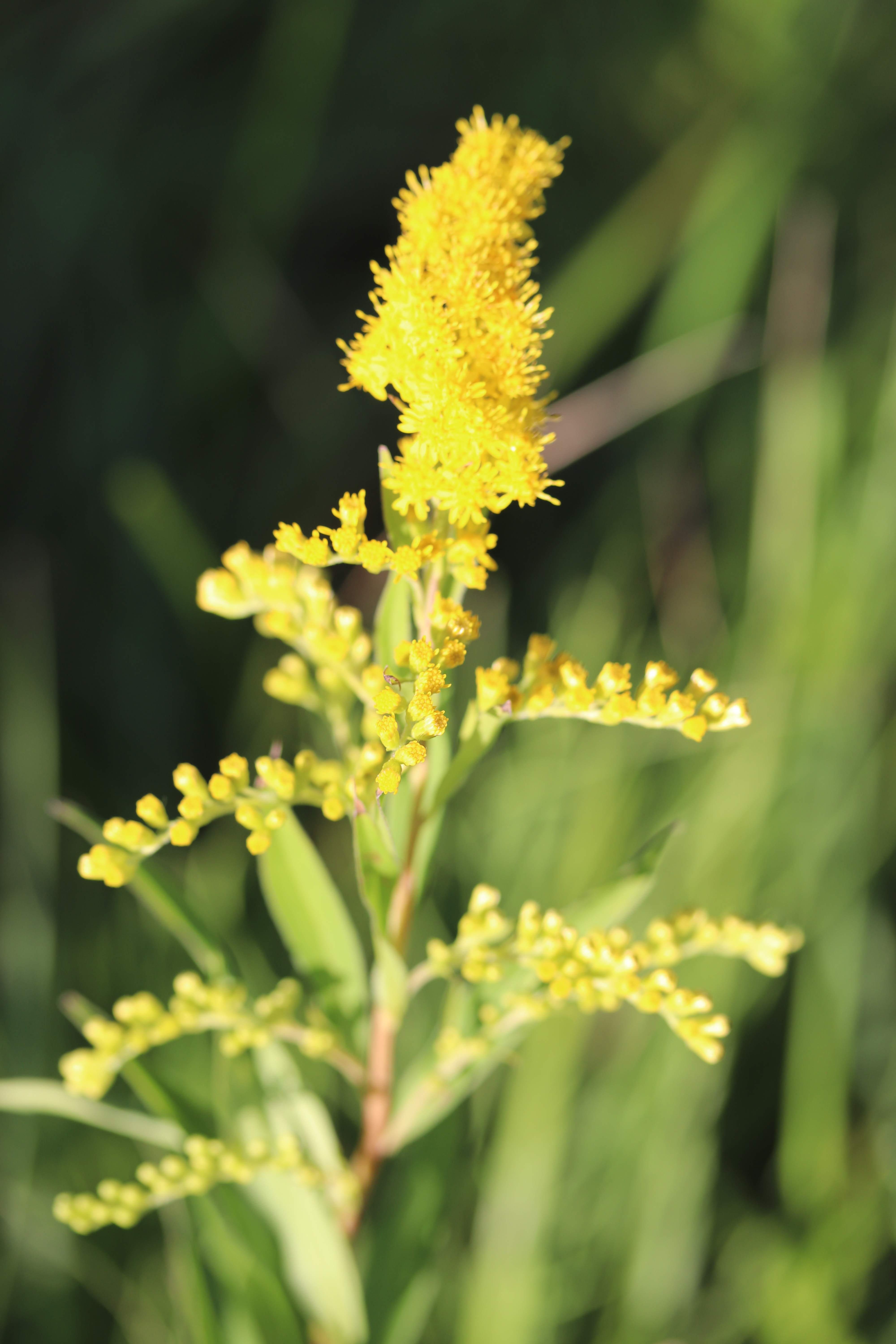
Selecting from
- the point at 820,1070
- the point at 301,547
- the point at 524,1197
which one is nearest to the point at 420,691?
the point at 301,547

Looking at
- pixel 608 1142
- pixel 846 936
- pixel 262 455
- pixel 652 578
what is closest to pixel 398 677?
pixel 608 1142

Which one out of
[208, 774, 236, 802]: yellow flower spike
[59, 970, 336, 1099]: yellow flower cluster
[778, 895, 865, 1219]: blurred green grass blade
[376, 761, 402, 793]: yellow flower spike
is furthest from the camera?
[778, 895, 865, 1219]: blurred green grass blade

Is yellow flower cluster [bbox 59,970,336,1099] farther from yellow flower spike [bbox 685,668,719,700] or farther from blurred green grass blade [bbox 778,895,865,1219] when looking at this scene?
blurred green grass blade [bbox 778,895,865,1219]

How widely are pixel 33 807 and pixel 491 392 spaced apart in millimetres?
1330

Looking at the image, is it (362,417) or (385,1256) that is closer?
(385,1256)

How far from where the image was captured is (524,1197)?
4.05 ft

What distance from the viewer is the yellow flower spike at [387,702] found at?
0.55 metres

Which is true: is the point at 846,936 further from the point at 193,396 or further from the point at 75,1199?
the point at 193,396

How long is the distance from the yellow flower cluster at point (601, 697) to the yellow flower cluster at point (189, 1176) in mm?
449

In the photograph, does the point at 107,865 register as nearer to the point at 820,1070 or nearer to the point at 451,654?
the point at 451,654

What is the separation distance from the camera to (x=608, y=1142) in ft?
4.30

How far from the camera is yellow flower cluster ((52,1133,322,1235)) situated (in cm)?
75

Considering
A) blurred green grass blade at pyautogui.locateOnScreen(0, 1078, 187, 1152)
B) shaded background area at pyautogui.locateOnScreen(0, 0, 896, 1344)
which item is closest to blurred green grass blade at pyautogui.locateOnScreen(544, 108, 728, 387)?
shaded background area at pyautogui.locateOnScreen(0, 0, 896, 1344)

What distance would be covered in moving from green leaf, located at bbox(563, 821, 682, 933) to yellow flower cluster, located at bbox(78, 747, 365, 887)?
26cm
